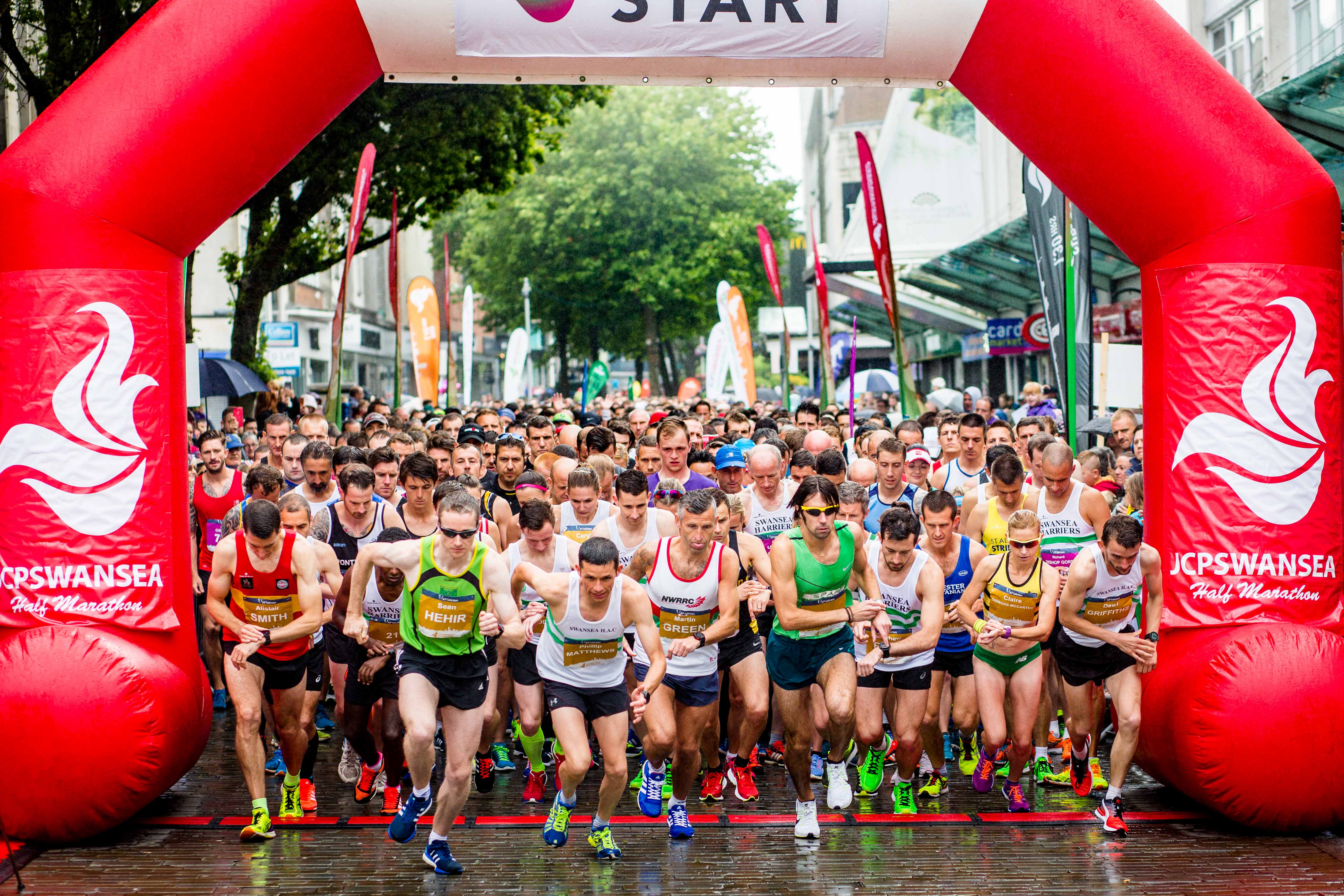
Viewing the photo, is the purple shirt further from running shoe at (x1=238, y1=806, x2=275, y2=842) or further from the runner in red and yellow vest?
running shoe at (x1=238, y1=806, x2=275, y2=842)

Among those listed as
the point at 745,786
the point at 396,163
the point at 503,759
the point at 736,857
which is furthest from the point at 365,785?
the point at 396,163

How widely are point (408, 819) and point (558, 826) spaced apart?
832 mm

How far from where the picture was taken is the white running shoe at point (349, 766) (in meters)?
8.72

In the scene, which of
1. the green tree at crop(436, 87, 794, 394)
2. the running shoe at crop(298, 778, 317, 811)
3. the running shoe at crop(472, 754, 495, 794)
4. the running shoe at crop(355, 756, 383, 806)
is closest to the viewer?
the running shoe at crop(298, 778, 317, 811)

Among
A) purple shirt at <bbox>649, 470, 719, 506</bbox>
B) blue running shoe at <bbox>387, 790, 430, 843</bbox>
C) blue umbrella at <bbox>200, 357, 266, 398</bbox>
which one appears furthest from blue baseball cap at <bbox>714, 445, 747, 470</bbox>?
blue umbrella at <bbox>200, 357, 266, 398</bbox>

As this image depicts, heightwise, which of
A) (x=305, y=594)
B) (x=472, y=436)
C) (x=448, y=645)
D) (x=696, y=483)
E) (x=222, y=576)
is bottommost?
(x=448, y=645)

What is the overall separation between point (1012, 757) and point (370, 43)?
583 cm

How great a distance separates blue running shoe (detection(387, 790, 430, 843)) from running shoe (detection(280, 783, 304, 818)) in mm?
1036

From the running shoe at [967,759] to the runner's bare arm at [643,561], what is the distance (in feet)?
8.62

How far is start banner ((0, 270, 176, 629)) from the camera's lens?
7.59 metres

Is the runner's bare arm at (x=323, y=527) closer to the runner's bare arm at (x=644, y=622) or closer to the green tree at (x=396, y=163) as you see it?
the runner's bare arm at (x=644, y=622)

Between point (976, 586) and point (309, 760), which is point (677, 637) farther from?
point (309, 760)

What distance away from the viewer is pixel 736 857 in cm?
726

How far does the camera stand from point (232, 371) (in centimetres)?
1958
